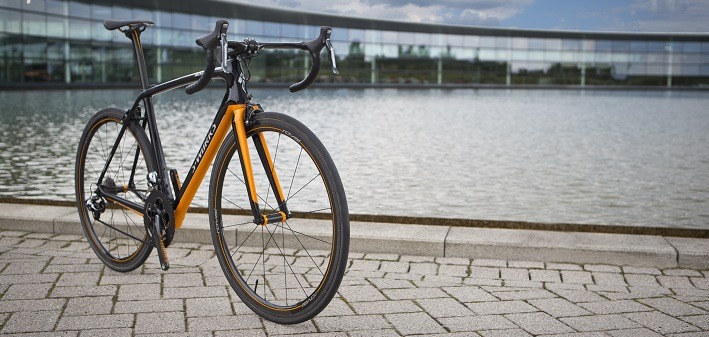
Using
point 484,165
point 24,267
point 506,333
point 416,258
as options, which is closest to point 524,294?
point 506,333

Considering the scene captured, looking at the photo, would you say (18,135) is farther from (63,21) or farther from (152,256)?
(63,21)

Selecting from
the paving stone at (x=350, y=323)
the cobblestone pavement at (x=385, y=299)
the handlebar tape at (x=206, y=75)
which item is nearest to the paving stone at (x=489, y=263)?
the cobblestone pavement at (x=385, y=299)

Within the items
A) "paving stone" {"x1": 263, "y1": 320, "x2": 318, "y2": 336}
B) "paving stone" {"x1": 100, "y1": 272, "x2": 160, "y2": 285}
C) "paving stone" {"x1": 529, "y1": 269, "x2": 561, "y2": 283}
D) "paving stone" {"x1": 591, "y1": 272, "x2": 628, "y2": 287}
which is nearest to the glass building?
"paving stone" {"x1": 100, "y1": 272, "x2": 160, "y2": 285}

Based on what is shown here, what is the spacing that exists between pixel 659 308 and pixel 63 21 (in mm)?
40441

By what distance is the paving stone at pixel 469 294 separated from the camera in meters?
3.87

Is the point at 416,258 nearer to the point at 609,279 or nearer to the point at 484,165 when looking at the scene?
the point at 609,279

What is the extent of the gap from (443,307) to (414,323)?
30 centimetres

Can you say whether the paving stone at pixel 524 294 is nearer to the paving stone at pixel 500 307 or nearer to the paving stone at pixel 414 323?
the paving stone at pixel 500 307

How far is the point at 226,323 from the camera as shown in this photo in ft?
11.3

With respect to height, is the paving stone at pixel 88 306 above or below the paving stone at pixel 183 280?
below

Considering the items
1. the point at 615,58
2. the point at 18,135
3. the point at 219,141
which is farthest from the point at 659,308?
the point at 615,58

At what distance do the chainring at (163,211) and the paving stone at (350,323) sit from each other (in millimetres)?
892

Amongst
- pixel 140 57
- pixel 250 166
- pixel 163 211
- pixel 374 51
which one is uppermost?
pixel 374 51

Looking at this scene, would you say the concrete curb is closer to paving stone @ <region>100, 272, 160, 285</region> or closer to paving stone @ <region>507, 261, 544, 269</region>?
paving stone @ <region>507, 261, 544, 269</region>
